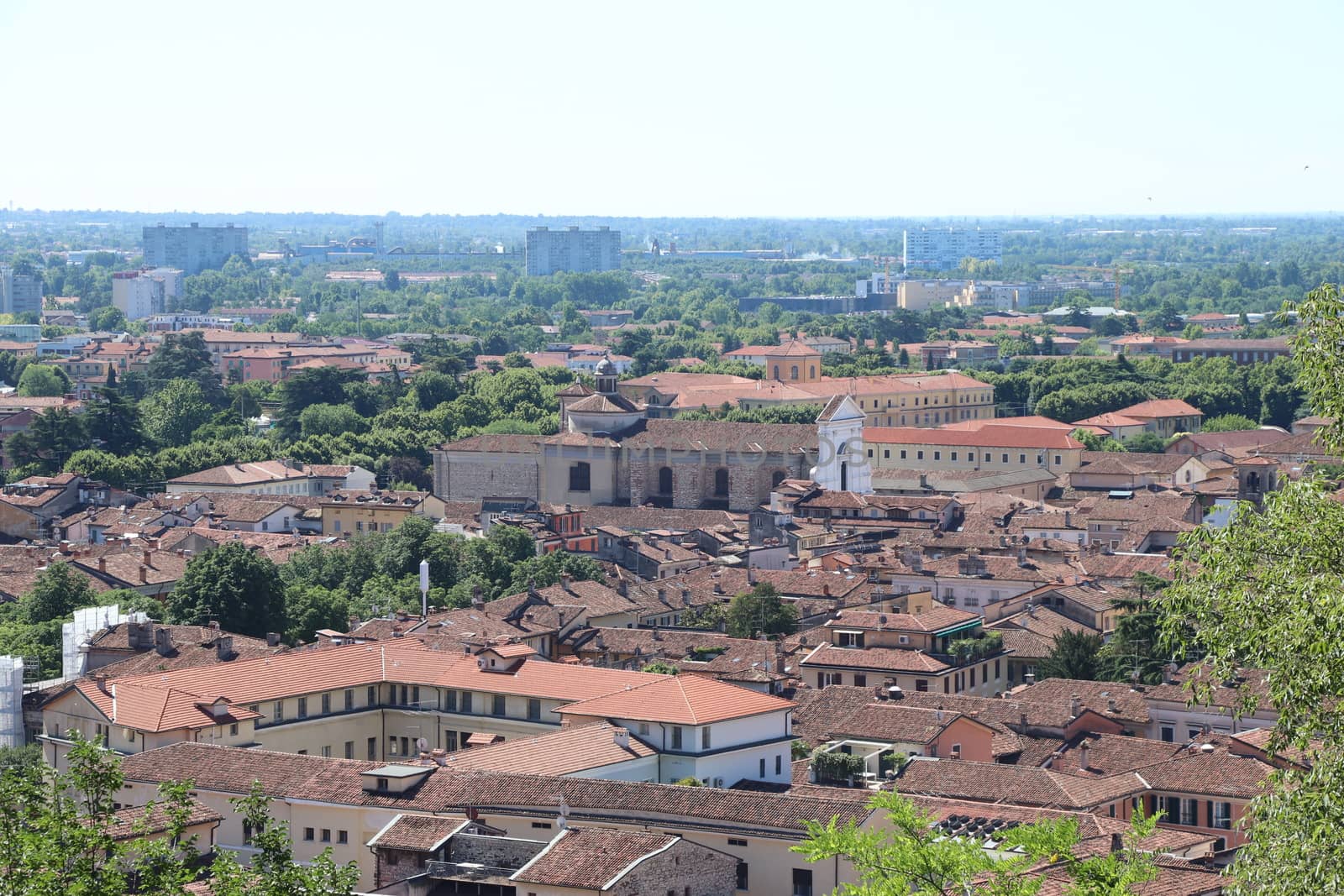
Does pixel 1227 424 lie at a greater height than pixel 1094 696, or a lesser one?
lesser

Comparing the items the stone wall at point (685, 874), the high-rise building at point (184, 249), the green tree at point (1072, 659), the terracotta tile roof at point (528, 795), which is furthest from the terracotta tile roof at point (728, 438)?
the high-rise building at point (184, 249)

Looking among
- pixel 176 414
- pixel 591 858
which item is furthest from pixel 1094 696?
pixel 176 414

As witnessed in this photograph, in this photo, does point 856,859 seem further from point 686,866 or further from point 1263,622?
point 686,866

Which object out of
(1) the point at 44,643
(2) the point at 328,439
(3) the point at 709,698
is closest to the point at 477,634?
(1) the point at 44,643

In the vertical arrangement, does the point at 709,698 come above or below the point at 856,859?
below

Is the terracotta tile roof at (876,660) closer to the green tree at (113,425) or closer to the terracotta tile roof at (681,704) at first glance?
the terracotta tile roof at (681,704)

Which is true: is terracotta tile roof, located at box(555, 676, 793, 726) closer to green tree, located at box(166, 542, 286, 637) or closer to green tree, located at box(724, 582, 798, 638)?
green tree, located at box(724, 582, 798, 638)

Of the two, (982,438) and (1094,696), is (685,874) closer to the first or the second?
(1094,696)
